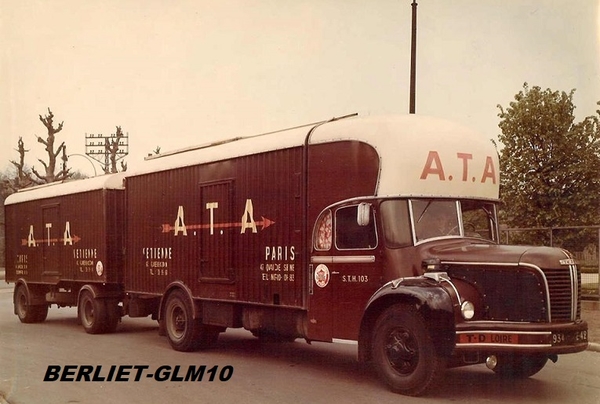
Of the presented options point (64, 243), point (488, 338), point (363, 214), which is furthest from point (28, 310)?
point (488, 338)

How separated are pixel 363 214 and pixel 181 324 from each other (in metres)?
5.22

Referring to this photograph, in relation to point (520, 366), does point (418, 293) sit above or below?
above

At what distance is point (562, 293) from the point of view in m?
8.21

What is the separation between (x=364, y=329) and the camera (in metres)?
9.08

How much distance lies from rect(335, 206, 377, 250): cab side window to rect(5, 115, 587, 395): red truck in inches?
0.7

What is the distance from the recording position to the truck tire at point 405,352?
8.23 m

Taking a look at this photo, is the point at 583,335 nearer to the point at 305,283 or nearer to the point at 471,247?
the point at 471,247

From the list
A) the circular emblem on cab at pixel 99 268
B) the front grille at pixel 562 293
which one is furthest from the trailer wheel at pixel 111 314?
the front grille at pixel 562 293

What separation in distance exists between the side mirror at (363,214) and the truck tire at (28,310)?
12085 millimetres

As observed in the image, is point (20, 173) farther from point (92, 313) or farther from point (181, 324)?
point (181, 324)

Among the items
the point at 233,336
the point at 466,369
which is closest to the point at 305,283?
the point at 466,369

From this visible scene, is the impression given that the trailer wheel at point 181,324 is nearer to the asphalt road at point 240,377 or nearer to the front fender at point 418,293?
the asphalt road at point 240,377

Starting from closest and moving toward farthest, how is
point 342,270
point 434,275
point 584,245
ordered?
1. point 434,275
2. point 342,270
3. point 584,245

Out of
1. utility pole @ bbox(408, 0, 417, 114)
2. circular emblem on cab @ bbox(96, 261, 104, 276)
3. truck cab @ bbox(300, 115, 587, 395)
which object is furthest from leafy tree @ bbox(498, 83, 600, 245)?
truck cab @ bbox(300, 115, 587, 395)
